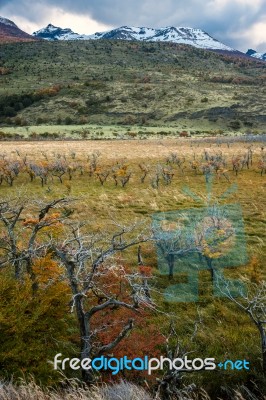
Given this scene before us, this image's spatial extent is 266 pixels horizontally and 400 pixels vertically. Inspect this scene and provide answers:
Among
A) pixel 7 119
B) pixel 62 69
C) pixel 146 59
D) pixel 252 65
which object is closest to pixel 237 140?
pixel 7 119

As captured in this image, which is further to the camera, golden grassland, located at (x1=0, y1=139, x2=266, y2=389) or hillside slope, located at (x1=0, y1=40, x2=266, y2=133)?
hillside slope, located at (x1=0, y1=40, x2=266, y2=133)

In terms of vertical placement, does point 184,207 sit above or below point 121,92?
below

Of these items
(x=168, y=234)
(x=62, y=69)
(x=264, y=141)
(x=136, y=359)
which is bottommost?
(x=136, y=359)

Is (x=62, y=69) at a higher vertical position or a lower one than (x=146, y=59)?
lower

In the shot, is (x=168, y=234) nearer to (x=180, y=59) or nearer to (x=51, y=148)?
(x=51, y=148)

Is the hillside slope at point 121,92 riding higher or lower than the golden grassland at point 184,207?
higher

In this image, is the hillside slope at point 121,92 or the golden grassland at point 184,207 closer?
the golden grassland at point 184,207

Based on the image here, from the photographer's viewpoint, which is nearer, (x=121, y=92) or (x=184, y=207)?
(x=184, y=207)

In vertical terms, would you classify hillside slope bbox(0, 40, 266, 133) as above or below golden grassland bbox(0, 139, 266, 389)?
above

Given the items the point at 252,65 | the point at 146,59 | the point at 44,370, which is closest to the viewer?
the point at 44,370

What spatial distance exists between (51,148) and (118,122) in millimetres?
36035

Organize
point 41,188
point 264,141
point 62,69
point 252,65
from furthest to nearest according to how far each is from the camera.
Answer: point 252,65 → point 62,69 → point 264,141 → point 41,188

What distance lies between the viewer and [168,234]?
14.1 m

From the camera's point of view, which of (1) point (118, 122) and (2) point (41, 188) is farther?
(1) point (118, 122)
